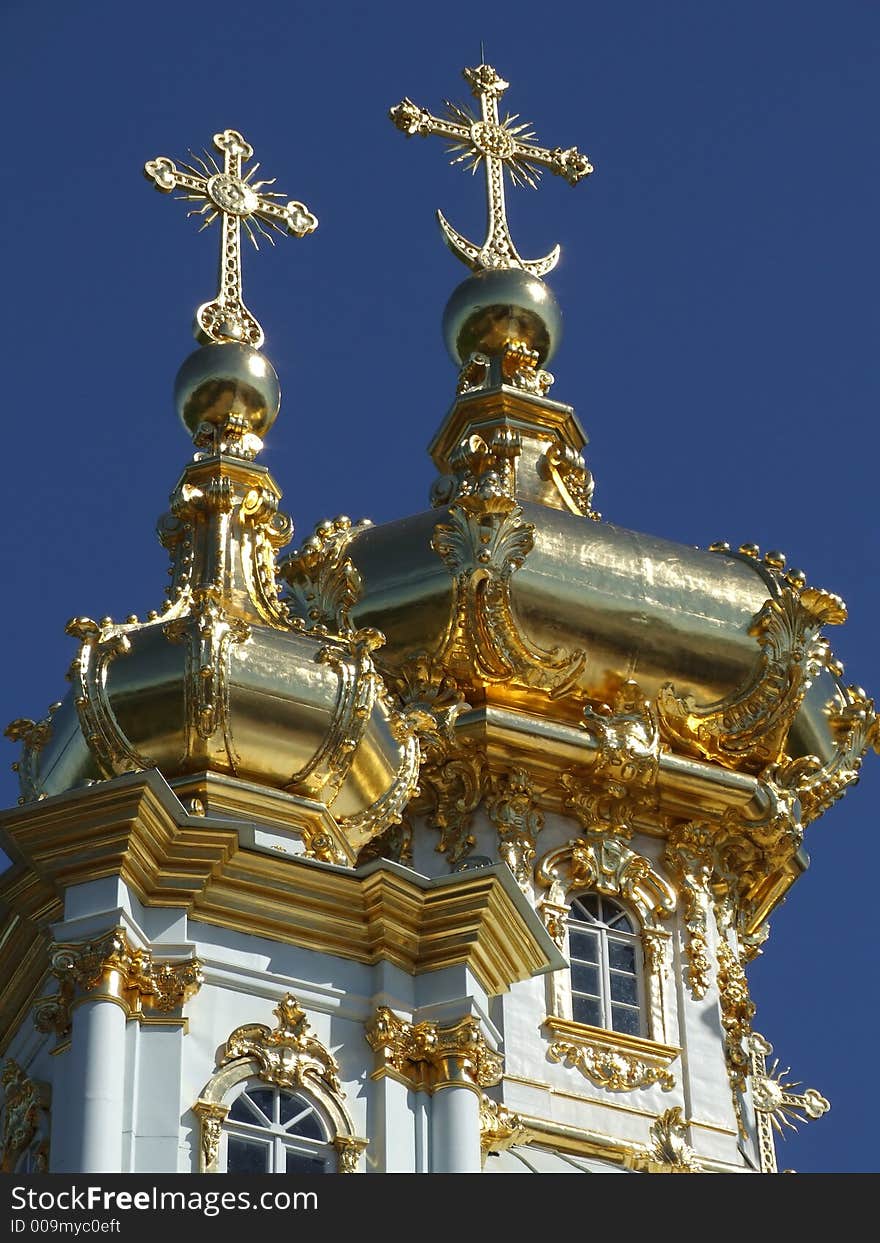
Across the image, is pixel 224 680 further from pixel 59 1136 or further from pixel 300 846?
pixel 59 1136

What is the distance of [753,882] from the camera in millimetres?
33250

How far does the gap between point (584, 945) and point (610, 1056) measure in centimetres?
116

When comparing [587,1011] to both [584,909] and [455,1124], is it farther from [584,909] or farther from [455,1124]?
[455,1124]

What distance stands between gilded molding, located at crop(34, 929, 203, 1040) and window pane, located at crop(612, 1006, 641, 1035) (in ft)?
22.2

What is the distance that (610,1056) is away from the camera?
31.2 m

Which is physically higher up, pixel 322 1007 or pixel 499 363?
pixel 499 363

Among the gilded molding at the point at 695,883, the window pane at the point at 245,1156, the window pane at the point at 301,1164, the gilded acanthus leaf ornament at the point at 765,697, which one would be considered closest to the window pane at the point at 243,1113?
the window pane at the point at 245,1156

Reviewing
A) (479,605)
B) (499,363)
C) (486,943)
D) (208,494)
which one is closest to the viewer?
(486,943)

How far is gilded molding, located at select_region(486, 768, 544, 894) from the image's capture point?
32.0 meters

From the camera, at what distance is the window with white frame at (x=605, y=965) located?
3153cm

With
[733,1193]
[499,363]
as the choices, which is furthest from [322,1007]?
[499,363]

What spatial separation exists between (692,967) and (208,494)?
5.68m

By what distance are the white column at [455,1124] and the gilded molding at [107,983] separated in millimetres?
1652

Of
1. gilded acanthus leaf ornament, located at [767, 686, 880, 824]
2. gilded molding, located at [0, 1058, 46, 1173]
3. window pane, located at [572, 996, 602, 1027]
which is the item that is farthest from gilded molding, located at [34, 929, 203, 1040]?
gilded acanthus leaf ornament, located at [767, 686, 880, 824]
